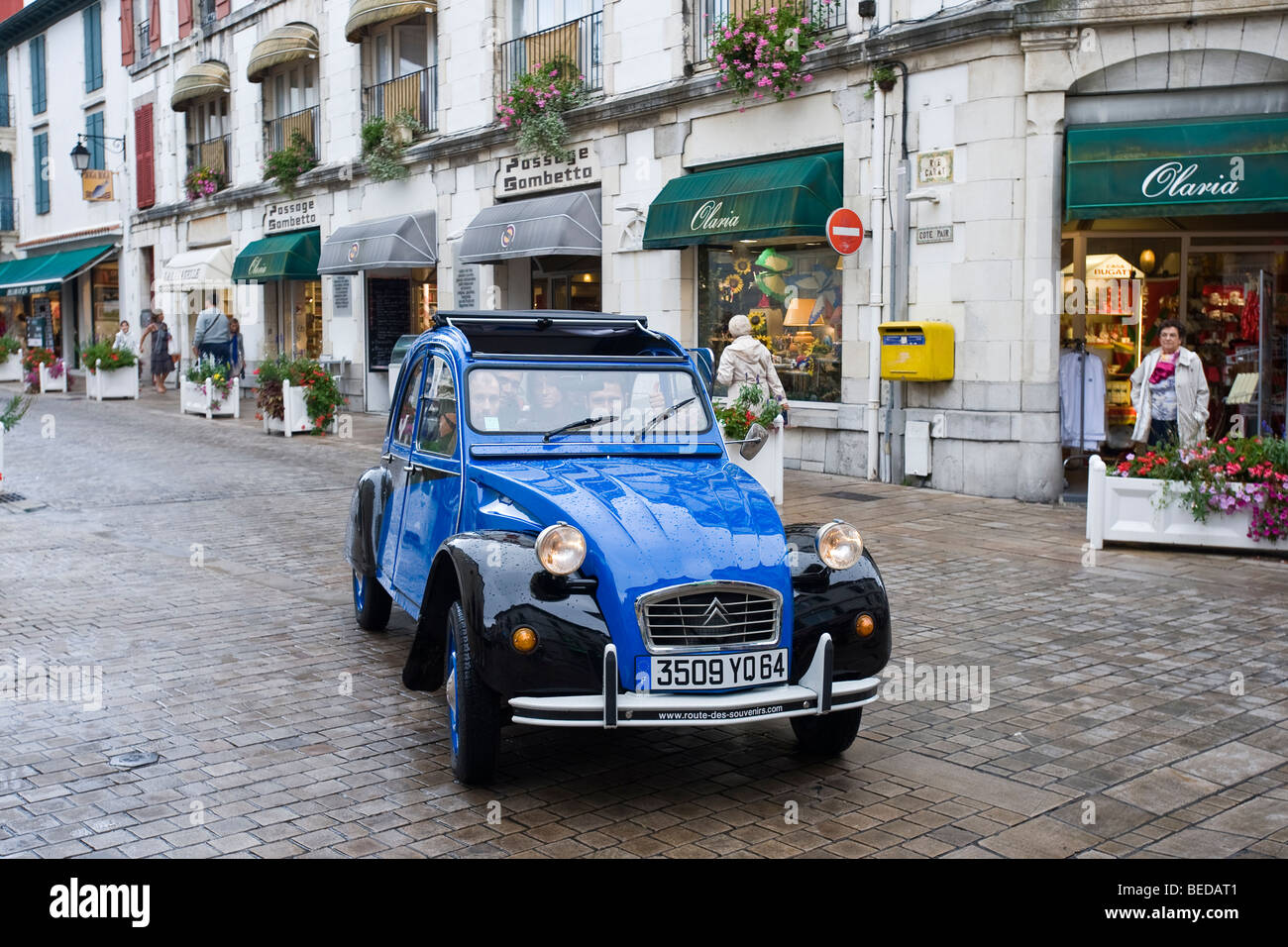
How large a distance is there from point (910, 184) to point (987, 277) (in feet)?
4.88

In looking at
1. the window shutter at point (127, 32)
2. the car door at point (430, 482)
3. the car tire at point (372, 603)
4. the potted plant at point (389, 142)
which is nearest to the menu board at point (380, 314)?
the potted plant at point (389, 142)

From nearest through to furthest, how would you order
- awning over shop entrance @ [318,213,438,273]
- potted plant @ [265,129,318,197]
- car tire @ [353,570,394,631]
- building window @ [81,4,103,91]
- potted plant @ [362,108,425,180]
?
car tire @ [353,570,394,631] → awning over shop entrance @ [318,213,438,273] → potted plant @ [362,108,425,180] → potted plant @ [265,129,318,197] → building window @ [81,4,103,91]

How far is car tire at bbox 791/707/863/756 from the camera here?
5.15m

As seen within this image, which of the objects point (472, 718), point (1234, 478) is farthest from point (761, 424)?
point (472, 718)

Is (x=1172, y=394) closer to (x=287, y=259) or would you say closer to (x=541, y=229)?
(x=541, y=229)

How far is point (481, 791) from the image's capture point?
489 centimetres

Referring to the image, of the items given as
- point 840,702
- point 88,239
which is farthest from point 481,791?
point 88,239

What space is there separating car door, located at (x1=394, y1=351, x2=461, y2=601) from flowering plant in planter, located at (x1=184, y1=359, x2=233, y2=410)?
16.8 meters

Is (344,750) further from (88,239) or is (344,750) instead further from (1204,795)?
(88,239)

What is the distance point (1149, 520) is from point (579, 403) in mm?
5844

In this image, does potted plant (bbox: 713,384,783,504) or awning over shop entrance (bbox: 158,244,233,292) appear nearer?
potted plant (bbox: 713,384,783,504)

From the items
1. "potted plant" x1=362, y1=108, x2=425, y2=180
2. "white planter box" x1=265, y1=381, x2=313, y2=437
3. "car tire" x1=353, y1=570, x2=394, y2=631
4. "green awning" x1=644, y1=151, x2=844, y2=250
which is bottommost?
"car tire" x1=353, y1=570, x2=394, y2=631

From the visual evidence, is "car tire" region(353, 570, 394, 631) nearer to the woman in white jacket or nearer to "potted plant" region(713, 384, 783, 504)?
"potted plant" region(713, 384, 783, 504)

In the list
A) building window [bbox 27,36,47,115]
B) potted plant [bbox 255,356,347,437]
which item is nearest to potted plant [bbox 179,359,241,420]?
potted plant [bbox 255,356,347,437]
